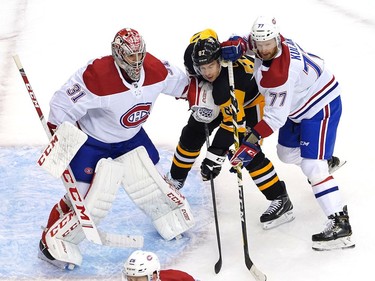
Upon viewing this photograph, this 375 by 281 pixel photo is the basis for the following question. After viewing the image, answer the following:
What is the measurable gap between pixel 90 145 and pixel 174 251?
0.63 metres

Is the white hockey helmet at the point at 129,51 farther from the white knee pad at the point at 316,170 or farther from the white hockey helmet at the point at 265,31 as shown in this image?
the white knee pad at the point at 316,170

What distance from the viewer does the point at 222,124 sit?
3.65 m

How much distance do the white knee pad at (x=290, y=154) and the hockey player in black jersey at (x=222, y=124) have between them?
0.13 m

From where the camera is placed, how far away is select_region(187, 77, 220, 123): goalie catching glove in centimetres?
Result: 354

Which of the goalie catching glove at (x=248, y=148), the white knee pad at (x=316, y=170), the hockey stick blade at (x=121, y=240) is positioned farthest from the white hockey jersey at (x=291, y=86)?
the hockey stick blade at (x=121, y=240)

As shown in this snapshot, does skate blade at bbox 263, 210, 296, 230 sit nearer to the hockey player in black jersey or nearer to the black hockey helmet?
the hockey player in black jersey

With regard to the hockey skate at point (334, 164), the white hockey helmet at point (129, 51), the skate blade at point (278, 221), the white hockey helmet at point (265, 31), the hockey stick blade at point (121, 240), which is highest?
the white hockey helmet at point (265, 31)

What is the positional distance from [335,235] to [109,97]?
1.16 meters

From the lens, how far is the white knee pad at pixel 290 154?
152 inches

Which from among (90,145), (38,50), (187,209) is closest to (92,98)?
(90,145)

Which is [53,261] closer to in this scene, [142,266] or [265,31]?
[142,266]

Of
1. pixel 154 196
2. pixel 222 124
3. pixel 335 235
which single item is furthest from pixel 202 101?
pixel 335 235

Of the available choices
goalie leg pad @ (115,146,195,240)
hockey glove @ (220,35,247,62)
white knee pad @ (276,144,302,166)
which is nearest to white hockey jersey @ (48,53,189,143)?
goalie leg pad @ (115,146,195,240)

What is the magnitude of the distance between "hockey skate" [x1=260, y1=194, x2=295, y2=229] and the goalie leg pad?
36 centimetres
